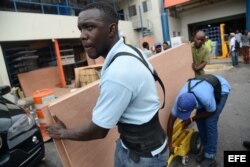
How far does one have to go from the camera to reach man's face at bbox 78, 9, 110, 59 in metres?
1.16

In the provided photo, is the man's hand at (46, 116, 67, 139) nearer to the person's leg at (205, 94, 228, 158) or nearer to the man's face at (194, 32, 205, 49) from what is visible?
the person's leg at (205, 94, 228, 158)

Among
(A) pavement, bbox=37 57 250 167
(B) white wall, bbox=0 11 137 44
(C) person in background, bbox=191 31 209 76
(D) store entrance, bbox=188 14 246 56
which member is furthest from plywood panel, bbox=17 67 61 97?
(D) store entrance, bbox=188 14 246 56

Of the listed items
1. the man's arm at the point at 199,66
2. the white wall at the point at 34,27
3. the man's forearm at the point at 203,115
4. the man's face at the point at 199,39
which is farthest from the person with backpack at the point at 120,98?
the white wall at the point at 34,27

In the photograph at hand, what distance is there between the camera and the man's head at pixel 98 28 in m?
1.16

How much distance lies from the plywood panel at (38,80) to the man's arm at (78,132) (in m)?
8.10

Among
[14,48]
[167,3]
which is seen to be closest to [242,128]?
[14,48]

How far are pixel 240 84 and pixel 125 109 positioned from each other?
6.45 m

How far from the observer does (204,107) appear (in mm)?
2562

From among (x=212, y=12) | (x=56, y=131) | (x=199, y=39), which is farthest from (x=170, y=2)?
(x=56, y=131)

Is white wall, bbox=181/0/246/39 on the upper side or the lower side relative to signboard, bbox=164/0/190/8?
lower

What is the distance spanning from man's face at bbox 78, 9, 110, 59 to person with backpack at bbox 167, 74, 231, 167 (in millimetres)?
1434

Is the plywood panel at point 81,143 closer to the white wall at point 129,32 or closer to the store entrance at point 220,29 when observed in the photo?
the white wall at point 129,32

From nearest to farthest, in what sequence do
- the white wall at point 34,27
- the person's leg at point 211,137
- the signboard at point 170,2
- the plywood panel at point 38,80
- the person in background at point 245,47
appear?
1. the person's leg at point 211,137
2. the white wall at point 34,27
3. the plywood panel at point 38,80
4. the person in background at point 245,47
5. the signboard at point 170,2

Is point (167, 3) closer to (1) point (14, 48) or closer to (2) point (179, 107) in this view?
(1) point (14, 48)
